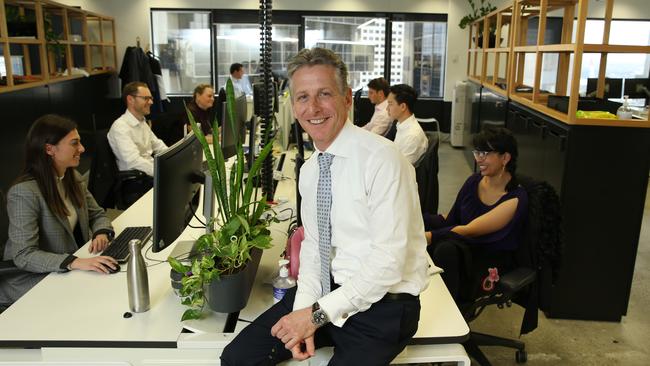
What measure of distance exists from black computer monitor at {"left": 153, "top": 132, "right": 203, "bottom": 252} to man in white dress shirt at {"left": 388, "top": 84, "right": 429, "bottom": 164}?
2.26 meters

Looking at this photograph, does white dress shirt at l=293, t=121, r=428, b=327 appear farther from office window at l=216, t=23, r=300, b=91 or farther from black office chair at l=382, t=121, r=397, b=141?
office window at l=216, t=23, r=300, b=91

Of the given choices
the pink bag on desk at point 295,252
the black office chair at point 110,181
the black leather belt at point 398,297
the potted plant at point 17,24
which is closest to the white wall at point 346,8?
the potted plant at point 17,24

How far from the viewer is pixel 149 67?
827cm

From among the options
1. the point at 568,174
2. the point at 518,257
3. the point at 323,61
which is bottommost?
the point at 518,257

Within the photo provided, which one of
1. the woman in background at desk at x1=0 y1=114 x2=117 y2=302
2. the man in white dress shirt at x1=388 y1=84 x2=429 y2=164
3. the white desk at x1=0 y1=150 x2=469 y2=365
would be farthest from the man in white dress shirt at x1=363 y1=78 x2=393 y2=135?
the white desk at x1=0 y1=150 x2=469 y2=365

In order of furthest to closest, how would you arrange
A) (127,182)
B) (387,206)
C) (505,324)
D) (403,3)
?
(403,3), (127,182), (505,324), (387,206)

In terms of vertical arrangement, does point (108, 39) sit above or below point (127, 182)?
above

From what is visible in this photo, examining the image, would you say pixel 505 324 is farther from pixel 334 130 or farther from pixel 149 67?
pixel 149 67

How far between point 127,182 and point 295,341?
2.59m

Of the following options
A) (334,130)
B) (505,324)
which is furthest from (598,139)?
(334,130)

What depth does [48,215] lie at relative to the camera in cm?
214

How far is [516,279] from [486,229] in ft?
0.93

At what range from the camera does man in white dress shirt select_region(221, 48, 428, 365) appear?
143cm

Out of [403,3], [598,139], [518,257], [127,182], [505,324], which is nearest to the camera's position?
[518,257]
